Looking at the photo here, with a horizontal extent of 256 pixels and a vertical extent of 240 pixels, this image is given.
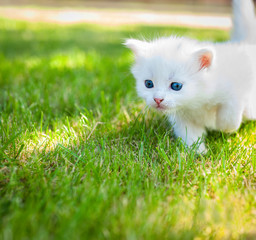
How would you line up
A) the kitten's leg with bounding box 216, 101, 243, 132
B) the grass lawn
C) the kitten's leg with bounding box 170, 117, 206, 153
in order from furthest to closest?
the kitten's leg with bounding box 170, 117, 206, 153, the kitten's leg with bounding box 216, 101, 243, 132, the grass lawn

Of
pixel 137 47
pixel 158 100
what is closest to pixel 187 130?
pixel 158 100

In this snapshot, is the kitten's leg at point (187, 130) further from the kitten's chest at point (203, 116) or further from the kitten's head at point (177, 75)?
the kitten's head at point (177, 75)

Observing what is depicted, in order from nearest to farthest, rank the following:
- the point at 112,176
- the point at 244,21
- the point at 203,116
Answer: the point at 112,176, the point at 203,116, the point at 244,21

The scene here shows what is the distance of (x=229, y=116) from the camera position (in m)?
1.80

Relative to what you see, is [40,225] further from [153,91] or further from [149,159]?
[153,91]

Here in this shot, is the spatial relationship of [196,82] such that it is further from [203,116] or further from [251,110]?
[251,110]

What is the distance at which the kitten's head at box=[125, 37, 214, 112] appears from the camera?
1.67 m

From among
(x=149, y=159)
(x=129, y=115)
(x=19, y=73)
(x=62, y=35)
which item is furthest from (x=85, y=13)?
(x=149, y=159)

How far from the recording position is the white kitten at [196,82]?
1675mm

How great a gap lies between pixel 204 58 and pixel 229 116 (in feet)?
1.33

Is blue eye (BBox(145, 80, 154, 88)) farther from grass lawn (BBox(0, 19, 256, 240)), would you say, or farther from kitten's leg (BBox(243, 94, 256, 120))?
kitten's leg (BBox(243, 94, 256, 120))

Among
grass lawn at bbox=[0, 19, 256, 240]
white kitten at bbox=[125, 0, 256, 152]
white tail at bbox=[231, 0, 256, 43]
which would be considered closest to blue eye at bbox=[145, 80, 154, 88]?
white kitten at bbox=[125, 0, 256, 152]

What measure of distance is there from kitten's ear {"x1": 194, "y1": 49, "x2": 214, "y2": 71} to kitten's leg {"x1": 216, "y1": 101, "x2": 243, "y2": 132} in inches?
11.4

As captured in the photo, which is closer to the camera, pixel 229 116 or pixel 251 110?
pixel 229 116
